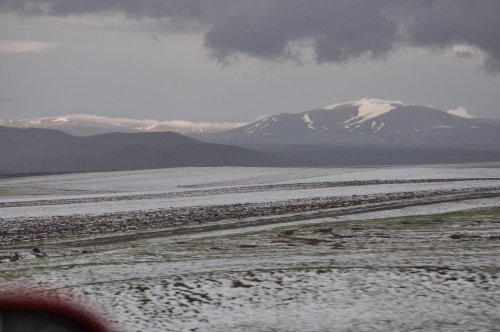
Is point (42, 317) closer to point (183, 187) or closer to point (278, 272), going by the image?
point (278, 272)

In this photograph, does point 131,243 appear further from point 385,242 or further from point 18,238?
point 385,242

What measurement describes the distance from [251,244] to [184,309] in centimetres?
1143

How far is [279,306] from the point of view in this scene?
16.3m

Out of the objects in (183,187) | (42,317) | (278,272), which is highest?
(42,317)

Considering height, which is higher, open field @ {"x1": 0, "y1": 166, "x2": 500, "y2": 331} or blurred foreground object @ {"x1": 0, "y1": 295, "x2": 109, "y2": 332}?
blurred foreground object @ {"x1": 0, "y1": 295, "x2": 109, "y2": 332}

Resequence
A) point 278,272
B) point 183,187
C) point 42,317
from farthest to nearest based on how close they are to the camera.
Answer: point 183,187 < point 278,272 < point 42,317

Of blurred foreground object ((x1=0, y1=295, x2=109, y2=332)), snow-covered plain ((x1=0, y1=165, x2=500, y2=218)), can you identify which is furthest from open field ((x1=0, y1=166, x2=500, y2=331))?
snow-covered plain ((x1=0, y1=165, x2=500, y2=218))

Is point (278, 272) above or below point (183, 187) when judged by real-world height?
below

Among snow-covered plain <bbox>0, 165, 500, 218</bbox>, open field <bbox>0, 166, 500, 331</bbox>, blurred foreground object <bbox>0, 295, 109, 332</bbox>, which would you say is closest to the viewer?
blurred foreground object <bbox>0, 295, 109, 332</bbox>

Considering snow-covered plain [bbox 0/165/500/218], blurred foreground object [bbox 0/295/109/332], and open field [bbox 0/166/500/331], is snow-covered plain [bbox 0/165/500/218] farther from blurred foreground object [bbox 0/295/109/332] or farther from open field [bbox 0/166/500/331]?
blurred foreground object [bbox 0/295/109/332]

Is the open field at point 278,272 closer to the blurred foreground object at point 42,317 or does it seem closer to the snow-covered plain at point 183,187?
the blurred foreground object at point 42,317

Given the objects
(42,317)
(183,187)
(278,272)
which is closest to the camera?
(42,317)

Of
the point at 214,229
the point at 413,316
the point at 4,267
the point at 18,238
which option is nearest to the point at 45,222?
the point at 18,238

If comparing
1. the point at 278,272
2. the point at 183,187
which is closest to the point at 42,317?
the point at 278,272
